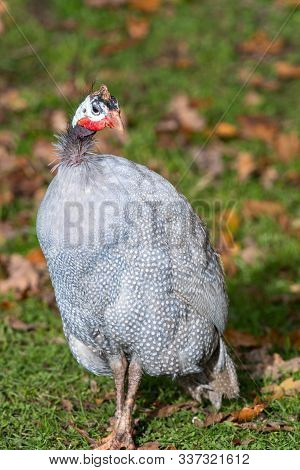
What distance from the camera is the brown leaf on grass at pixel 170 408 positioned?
169 inches

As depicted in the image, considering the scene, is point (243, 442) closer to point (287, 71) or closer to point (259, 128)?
point (259, 128)

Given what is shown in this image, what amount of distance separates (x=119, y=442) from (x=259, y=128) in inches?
149

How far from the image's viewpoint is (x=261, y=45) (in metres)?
8.08

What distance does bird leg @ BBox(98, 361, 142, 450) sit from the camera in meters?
3.88

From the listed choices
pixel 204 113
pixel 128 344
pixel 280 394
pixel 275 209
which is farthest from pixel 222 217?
pixel 128 344

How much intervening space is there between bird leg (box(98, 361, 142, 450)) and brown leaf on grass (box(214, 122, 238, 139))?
11.2ft

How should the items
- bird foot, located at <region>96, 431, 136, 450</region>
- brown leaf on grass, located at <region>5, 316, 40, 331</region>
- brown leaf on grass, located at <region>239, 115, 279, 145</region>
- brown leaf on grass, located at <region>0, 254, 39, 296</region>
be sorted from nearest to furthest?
bird foot, located at <region>96, 431, 136, 450</region>, brown leaf on grass, located at <region>5, 316, 40, 331</region>, brown leaf on grass, located at <region>0, 254, 39, 296</region>, brown leaf on grass, located at <region>239, 115, 279, 145</region>

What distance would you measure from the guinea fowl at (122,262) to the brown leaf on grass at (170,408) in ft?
1.19

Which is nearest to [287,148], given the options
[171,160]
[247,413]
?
[171,160]

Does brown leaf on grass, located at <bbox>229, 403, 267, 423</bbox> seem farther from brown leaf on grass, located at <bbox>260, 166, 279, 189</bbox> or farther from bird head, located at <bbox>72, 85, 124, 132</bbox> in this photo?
brown leaf on grass, located at <bbox>260, 166, 279, 189</bbox>

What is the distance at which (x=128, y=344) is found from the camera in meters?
3.81

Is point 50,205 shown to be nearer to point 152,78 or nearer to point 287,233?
point 287,233

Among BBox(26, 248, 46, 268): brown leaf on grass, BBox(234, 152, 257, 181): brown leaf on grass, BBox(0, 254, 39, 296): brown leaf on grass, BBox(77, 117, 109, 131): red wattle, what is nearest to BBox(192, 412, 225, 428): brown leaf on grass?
BBox(77, 117, 109, 131): red wattle

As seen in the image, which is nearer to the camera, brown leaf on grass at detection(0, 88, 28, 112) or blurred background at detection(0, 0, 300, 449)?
blurred background at detection(0, 0, 300, 449)
